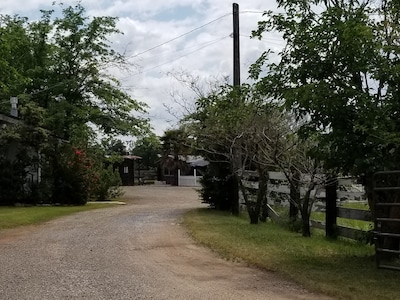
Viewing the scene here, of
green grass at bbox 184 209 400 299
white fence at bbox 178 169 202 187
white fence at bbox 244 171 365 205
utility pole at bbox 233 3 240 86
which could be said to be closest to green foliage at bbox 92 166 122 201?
utility pole at bbox 233 3 240 86

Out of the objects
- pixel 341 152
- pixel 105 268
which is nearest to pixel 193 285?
pixel 105 268

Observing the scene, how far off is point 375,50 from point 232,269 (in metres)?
4.06

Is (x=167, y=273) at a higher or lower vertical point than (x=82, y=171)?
lower

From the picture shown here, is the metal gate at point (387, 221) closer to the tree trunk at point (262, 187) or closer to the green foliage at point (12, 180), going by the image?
the tree trunk at point (262, 187)

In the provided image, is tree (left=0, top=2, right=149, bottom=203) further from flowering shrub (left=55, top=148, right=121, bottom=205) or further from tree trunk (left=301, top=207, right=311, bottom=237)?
tree trunk (left=301, top=207, right=311, bottom=237)

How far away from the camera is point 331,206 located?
11734mm

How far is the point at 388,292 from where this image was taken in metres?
6.63

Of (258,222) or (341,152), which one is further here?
(258,222)

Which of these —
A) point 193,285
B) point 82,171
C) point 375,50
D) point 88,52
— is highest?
point 88,52

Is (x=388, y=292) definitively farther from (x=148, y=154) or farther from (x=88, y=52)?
(x=148, y=154)

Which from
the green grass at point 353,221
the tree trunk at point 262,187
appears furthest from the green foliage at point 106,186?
the green grass at point 353,221

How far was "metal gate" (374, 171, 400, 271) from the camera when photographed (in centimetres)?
809

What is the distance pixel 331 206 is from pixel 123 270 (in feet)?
17.4

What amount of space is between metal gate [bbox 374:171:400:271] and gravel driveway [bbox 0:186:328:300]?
69.6 inches
